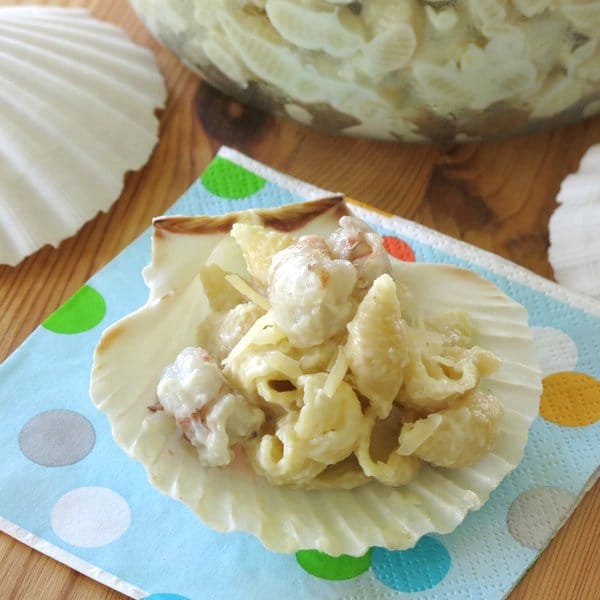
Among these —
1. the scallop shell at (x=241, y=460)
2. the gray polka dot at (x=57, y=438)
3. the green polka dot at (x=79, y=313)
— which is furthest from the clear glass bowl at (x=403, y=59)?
the gray polka dot at (x=57, y=438)

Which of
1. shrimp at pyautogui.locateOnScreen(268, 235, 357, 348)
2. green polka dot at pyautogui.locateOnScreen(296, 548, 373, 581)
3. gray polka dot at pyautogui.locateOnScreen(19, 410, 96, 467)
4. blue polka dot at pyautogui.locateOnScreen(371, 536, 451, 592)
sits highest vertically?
shrimp at pyautogui.locateOnScreen(268, 235, 357, 348)

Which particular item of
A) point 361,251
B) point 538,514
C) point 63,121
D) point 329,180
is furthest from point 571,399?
point 63,121

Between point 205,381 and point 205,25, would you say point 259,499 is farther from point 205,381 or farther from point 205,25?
point 205,25

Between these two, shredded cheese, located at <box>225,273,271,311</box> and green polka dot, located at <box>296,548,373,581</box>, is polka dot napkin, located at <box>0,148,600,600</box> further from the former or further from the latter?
shredded cheese, located at <box>225,273,271,311</box>

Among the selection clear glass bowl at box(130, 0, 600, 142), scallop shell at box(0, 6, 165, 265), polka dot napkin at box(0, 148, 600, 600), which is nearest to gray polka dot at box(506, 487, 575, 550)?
polka dot napkin at box(0, 148, 600, 600)

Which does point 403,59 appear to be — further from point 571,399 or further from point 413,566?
point 413,566

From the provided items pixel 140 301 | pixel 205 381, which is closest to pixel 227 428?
pixel 205 381

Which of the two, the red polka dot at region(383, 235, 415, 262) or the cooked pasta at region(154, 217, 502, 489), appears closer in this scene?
the cooked pasta at region(154, 217, 502, 489)
